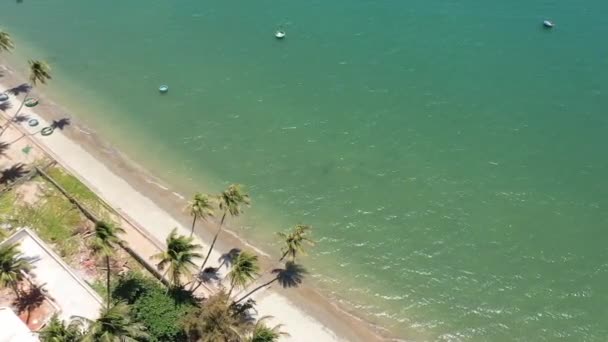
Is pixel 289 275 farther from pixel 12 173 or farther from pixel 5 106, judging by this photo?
pixel 5 106

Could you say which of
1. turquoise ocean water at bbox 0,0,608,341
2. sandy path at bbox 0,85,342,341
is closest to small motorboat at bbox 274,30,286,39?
turquoise ocean water at bbox 0,0,608,341

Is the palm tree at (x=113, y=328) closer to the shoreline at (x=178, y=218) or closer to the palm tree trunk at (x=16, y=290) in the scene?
the palm tree trunk at (x=16, y=290)

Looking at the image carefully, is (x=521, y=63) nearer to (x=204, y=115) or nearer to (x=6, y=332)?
(x=204, y=115)

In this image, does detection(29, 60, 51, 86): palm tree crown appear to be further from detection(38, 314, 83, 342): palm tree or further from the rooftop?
detection(38, 314, 83, 342): palm tree

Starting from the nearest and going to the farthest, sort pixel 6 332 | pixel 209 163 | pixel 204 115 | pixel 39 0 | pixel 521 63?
pixel 6 332, pixel 209 163, pixel 204 115, pixel 521 63, pixel 39 0

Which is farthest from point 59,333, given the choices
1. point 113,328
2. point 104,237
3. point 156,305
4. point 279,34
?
point 279,34

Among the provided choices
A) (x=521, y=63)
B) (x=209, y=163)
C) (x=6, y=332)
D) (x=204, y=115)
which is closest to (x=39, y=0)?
(x=204, y=115)
